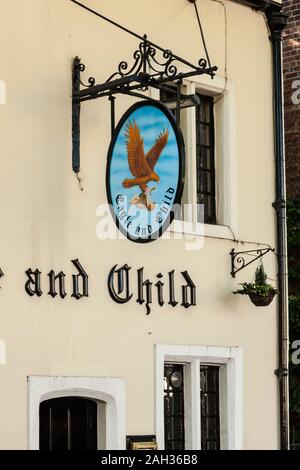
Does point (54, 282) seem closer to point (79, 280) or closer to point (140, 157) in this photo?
point (79, 280)

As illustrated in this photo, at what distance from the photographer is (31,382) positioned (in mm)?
12305

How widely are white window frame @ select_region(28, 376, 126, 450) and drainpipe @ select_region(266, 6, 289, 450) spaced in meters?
2.74

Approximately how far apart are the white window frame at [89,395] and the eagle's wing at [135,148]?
2.10 meters

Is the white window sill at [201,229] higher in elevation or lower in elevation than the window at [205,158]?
lower

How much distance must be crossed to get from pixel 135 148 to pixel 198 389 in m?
3.01

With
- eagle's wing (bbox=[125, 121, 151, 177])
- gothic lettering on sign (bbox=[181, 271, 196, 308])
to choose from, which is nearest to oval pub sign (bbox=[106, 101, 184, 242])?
eagle's wing (bbox=[125, 121, 151, 177])

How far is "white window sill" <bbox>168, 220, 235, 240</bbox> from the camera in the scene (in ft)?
46.4

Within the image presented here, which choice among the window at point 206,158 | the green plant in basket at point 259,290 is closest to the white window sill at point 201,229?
the window at point 206,158

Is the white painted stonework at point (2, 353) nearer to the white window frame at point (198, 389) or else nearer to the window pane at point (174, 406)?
the white window frame at point (198, 389)

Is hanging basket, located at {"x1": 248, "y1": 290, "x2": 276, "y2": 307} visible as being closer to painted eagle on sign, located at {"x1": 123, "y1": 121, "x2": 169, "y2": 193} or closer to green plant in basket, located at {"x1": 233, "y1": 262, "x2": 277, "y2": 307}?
green plant in basket, located at {"x1": 233, "y1": 262, "x2": 277, "y2": 307}

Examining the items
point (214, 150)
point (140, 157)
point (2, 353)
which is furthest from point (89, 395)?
point (214, 150)

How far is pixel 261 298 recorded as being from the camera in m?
14.6

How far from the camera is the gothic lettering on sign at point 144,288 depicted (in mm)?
13336
